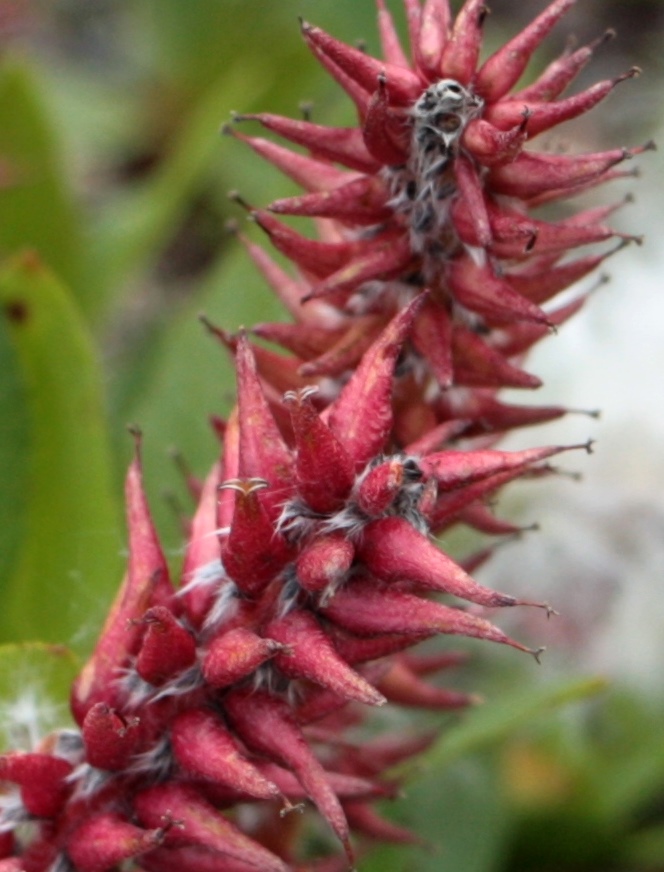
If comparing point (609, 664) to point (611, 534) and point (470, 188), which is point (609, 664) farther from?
point (470, 188)

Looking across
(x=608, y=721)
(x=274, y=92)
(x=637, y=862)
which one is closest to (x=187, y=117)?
(x=274, y=92)

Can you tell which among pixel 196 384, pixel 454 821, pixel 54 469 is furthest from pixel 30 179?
pixel 454 821

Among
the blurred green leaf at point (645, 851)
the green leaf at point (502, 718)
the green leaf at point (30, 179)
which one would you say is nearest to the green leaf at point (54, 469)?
the green leaf at point (502, 718)

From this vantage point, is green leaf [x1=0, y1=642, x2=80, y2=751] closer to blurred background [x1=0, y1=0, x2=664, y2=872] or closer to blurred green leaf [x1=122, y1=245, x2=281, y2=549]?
blurred background [x1=0, y1=0, x2=664, y2=872]

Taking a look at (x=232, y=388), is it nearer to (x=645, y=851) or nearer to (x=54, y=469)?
(x=54, y=469)

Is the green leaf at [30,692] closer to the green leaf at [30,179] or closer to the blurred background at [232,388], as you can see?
the blurred background at [232,388]

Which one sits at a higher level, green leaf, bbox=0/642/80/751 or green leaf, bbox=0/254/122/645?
green leaf, bbox=0/254/122/645

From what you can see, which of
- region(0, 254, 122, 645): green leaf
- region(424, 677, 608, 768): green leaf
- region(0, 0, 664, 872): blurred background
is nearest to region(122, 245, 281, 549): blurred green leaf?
region(0, 0, 664, 872): blurred background
